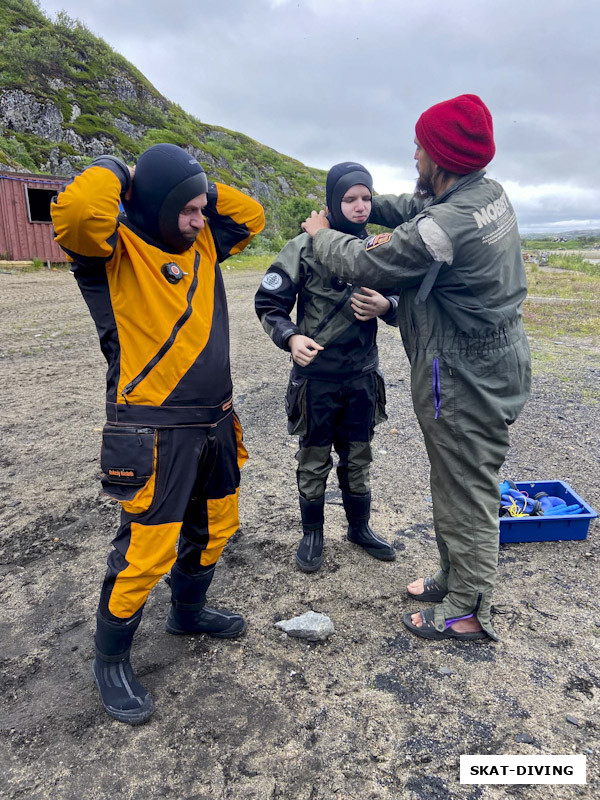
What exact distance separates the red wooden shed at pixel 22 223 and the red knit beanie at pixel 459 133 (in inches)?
737

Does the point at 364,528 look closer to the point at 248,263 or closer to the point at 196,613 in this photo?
the point at 196,613

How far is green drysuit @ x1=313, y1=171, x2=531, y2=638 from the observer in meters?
2.31

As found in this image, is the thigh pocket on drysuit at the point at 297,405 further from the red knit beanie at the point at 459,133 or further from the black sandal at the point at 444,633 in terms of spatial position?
the red knit beanie at the point at 459,133

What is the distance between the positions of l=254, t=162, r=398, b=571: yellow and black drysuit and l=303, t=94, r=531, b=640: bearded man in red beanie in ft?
1.34

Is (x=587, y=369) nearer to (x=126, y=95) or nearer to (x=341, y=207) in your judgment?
(x=341, y=207)

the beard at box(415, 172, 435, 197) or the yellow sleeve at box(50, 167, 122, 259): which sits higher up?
the beard at box(415, 172, 435, 197)

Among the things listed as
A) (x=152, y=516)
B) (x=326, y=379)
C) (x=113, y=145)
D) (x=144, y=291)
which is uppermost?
(x=113, y=145)

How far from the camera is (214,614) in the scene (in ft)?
9.00

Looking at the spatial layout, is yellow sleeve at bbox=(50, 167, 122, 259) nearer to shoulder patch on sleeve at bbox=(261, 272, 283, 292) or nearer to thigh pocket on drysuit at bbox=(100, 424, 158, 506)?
thigh pocket on drysuit at bbox=(100, 424, 158, 506)

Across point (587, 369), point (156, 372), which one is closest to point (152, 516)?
point (156, 372)

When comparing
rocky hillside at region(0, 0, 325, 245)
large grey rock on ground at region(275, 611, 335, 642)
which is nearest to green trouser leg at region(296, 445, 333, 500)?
large grey rock on ground at region(275, 611, 335, 642)

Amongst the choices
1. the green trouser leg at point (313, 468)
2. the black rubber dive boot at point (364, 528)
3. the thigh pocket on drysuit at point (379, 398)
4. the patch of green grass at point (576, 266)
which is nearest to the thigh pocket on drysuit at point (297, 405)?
the green trouser leg at point (313, 468)

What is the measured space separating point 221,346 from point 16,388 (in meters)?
5.19

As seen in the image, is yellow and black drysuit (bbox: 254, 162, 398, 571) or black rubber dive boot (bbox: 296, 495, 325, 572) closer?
yellow and black drysuit (bbox: 254, 162, 398, 571)
